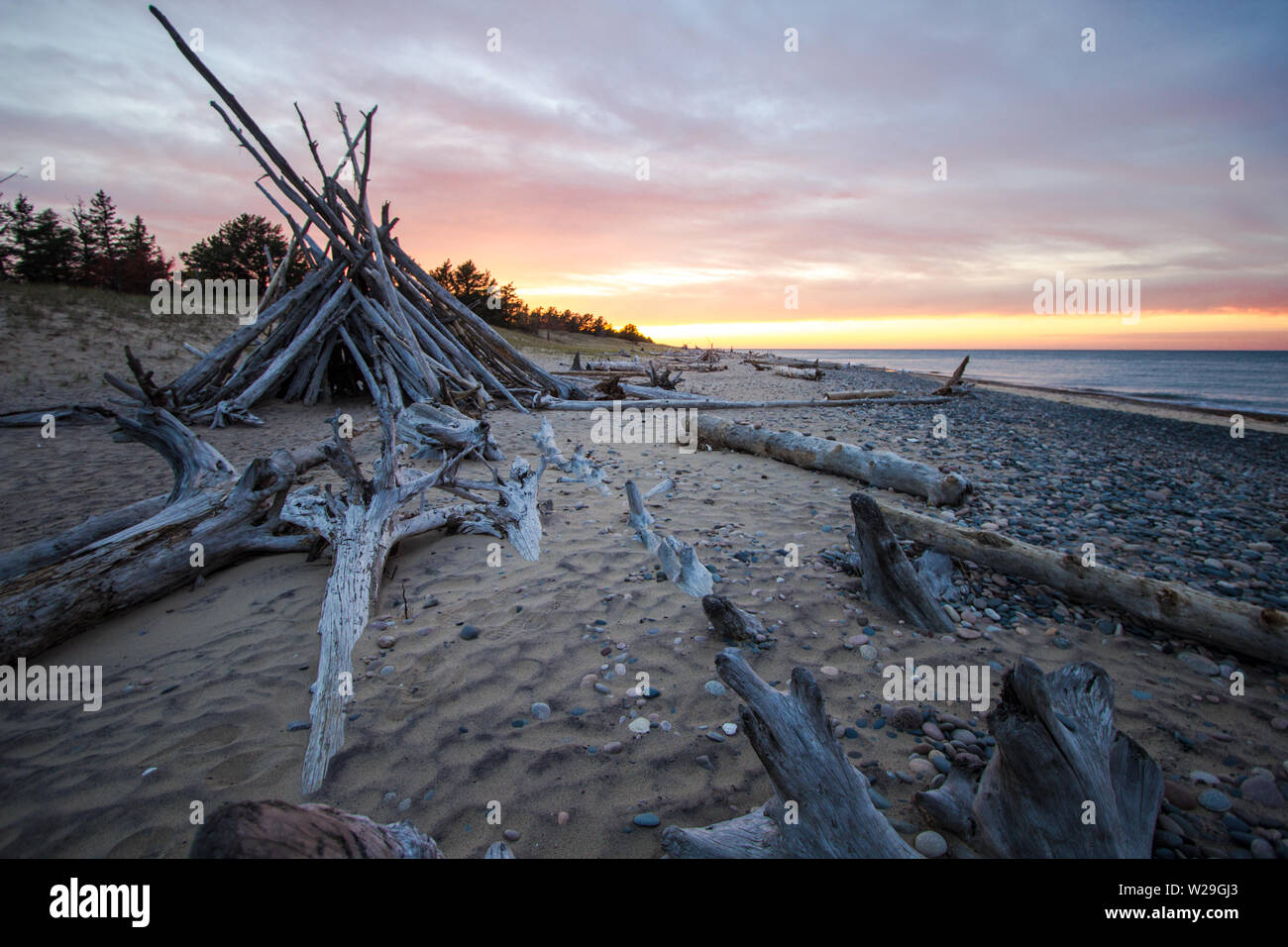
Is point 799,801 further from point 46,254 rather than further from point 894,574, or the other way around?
point 46,254

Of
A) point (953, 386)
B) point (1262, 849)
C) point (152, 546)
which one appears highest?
point (953, 386)

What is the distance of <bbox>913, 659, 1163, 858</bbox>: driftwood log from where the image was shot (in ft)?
5.86

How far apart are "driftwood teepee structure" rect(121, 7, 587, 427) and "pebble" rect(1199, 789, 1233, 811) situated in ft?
32.9

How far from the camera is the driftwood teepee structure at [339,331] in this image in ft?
31.9

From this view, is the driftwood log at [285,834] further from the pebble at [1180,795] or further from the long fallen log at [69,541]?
the long fallen log at [69,541]

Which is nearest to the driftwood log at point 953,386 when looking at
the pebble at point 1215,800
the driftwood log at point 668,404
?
the driftwood log at point 668,404

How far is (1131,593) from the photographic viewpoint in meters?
3.56

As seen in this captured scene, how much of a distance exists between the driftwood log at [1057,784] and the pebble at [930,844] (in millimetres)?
72

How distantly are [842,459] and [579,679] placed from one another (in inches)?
207

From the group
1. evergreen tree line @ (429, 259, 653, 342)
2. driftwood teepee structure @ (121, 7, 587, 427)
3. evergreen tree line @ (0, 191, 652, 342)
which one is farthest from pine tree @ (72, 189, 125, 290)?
driftwood teepee structure @ (121, 7, 587, 427)

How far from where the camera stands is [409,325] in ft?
36.0

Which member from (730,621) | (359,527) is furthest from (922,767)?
(359,527)

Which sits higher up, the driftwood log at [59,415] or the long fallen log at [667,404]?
the long fallen log at [667,404]
